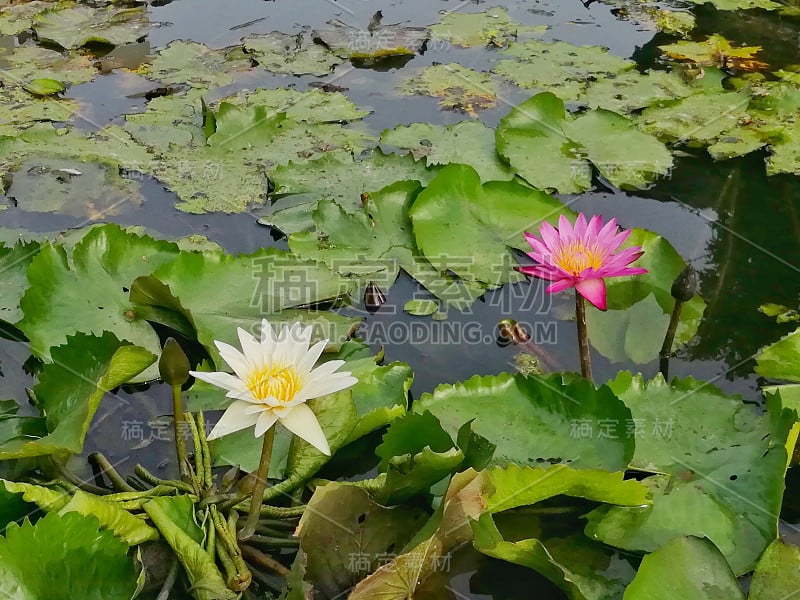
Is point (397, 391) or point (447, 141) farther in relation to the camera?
point (447, 141)

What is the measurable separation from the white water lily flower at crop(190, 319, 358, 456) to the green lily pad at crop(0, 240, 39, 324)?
3.16 ft

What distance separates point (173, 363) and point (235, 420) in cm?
24

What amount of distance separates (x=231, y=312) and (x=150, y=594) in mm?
841

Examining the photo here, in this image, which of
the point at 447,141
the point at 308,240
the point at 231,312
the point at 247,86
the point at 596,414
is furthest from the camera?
the point at 247,86

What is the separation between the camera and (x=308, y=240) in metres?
2.36

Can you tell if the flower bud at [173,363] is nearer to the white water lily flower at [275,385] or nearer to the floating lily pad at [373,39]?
the white water lily flower at [275,385]

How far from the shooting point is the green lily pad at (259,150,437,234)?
2.54 meters

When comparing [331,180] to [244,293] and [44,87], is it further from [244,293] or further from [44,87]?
[44,87]

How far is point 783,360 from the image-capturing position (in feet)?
5.97

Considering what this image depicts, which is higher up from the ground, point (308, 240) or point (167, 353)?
point (167, 353)

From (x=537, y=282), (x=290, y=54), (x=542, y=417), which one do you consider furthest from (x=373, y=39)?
(x=542, y=417)

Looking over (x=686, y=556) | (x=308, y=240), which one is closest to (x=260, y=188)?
(x=308, y=240)

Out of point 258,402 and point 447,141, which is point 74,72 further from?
point 258,402

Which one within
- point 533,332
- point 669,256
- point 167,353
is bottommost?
point 533,332
